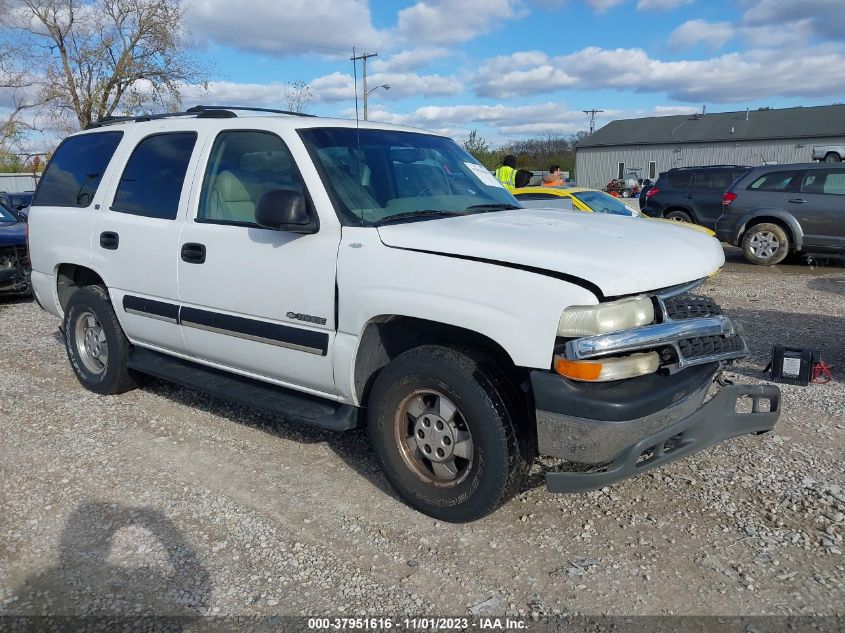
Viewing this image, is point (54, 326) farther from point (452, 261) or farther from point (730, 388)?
point (730, 388)

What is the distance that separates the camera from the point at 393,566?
3.15m

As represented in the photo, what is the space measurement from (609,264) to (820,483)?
78.6 inches

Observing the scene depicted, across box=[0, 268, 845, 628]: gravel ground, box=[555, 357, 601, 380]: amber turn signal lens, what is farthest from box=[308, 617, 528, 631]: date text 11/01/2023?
box=[555, 357, 601, 380]: amber turn signal lens

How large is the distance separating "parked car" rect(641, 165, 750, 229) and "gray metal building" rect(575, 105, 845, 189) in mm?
34006

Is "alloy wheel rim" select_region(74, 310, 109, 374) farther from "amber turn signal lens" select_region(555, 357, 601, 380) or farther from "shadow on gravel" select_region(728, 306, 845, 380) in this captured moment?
"shadow on gravel" select_region(728, 306, 845, 380)

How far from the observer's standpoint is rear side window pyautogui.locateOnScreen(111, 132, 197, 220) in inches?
178

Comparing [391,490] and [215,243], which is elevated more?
[215,243]

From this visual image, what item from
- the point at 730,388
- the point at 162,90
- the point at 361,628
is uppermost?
the point at 162,90

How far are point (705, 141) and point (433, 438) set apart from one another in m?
57.8

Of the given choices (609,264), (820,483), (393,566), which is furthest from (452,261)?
(820,483)

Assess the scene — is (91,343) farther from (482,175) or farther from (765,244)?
(765,244)

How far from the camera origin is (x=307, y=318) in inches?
148

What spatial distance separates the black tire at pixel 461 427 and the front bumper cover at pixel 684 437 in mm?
238

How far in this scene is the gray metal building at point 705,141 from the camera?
51312 millimetres
